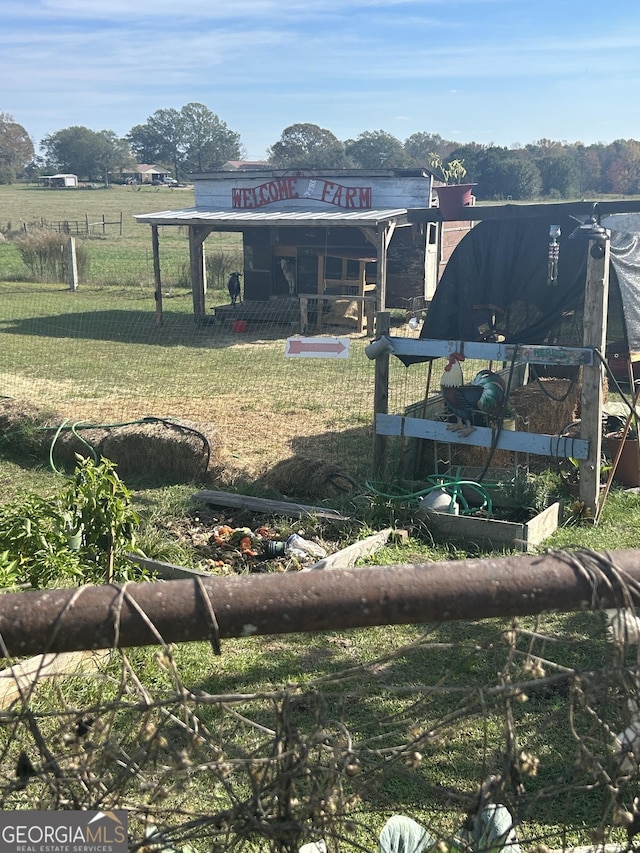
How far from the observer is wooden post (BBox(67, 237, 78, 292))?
84.6ft

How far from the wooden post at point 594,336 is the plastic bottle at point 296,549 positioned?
2.31 m

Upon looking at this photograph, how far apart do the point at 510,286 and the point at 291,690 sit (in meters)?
6.99

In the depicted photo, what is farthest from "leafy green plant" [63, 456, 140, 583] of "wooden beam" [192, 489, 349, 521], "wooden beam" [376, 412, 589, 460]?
"wooden beam" [376, 412, 589, 460]

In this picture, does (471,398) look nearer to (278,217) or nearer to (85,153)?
(278,217)

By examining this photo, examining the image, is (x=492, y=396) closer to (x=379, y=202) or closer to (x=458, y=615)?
(x=458, y=615)

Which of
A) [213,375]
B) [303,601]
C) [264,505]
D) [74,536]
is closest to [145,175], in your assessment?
[213,375]

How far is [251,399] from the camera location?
11.4 meters

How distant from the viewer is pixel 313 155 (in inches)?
4636

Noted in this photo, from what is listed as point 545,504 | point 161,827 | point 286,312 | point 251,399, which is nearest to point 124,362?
point 251,399

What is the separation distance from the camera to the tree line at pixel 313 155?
8244 cm

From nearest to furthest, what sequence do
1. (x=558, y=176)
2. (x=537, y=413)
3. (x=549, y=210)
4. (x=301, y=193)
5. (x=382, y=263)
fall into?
(x=549, y=210) < (x=537, y=413) < (x=382, y=263) < (x=301, y=193) < (x=558, y=176)

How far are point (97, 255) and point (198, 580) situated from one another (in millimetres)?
39515

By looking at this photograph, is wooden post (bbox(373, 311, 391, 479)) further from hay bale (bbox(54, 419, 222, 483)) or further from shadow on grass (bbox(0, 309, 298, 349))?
shadow on grass (bbox(0, 309, 298, 349))

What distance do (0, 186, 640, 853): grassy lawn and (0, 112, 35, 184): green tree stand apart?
11264 cm
